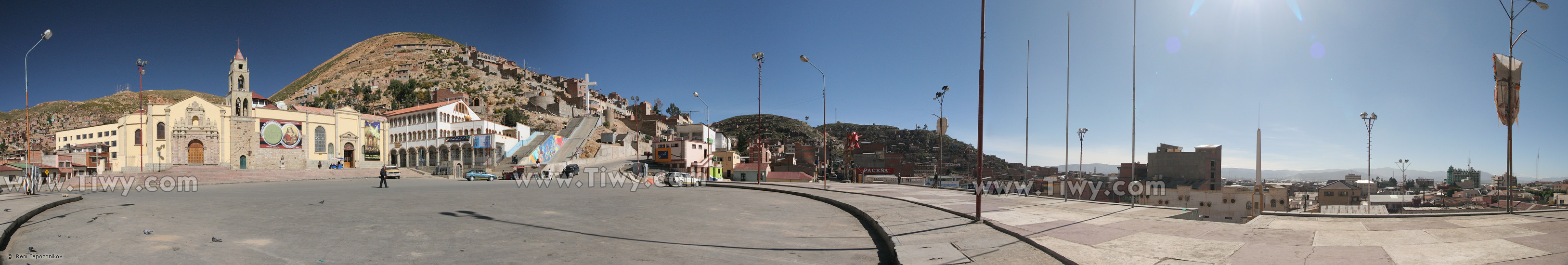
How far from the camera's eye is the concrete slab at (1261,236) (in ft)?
21.4

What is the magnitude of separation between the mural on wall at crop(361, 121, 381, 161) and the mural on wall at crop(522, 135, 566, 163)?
21332 mm

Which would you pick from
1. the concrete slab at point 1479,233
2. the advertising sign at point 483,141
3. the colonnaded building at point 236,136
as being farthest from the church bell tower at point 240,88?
the concrete slab at point 1479,233

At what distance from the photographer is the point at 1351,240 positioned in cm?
639

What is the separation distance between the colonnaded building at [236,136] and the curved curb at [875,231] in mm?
65703

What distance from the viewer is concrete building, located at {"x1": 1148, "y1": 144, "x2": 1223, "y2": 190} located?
113 feet

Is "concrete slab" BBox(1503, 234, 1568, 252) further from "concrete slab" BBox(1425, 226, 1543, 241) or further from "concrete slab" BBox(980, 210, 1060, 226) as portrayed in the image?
"concrete slab" BBox(980, 210, 1060, 226)

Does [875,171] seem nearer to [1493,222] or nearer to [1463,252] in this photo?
[1493,222]

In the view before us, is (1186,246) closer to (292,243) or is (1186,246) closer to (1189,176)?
(292,243)

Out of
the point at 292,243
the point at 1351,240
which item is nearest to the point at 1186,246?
the point at 1351,240

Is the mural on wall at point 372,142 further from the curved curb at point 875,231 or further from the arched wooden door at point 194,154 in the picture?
the curved curb at point 875,231

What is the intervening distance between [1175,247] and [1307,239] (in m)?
1.62

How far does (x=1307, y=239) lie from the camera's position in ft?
21.7

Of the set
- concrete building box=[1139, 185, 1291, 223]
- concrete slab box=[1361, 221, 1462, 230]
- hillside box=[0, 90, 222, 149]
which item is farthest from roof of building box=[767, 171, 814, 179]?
hillside box=[0, 90, 222, 149]
